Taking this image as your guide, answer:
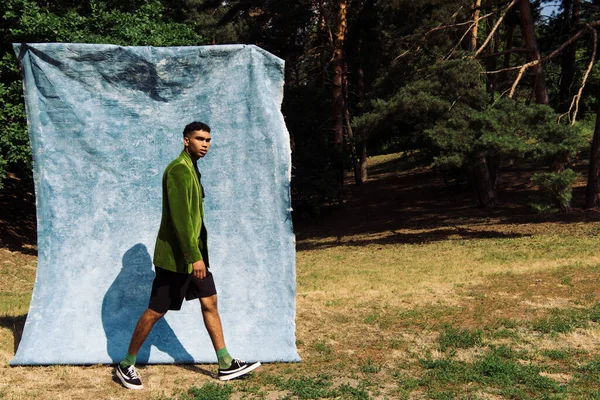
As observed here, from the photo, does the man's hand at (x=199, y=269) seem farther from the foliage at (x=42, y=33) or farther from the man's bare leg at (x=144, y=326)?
the foliage at (x=42, y=33)

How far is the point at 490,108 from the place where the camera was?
14820 millimetres

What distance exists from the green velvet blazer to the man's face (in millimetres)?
59

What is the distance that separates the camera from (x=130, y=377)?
4.82m

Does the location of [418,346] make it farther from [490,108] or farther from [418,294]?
[490,108]

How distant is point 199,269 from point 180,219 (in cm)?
39

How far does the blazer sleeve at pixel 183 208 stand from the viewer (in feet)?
15.0

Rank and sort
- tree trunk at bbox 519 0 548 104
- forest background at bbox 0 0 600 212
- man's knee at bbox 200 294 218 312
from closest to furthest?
man's knee at bbox 200 294 218 312 → forest background at bbox 0 0 600 212 → tree trunk at bbox 519 0 548 104

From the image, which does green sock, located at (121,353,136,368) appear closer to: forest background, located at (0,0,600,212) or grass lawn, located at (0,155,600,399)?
grass lawn, located at (0,155,600,399)

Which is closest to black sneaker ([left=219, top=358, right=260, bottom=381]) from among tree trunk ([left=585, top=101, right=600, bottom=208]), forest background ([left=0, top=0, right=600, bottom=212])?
forest background ([left=0, top=0, right=600, bottom=212])

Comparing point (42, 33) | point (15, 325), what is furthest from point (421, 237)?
point (15, 325)

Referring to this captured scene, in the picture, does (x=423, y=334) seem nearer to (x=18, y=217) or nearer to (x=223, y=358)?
(x=223, y=358)

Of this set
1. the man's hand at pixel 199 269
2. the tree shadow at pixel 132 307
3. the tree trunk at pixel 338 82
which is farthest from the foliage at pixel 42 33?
the man's hand at pixel 199 269

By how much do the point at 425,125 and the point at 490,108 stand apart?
5.48 ft

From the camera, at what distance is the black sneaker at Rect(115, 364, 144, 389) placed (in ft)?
15.7
